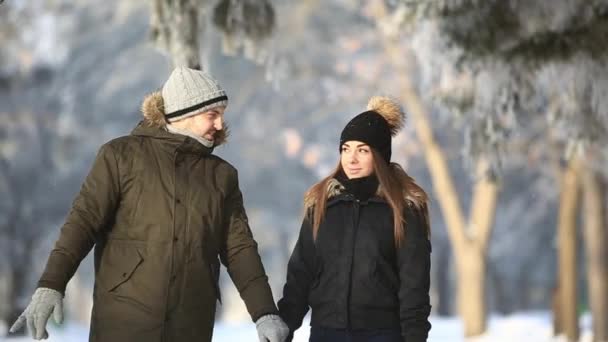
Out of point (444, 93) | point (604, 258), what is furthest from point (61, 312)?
point (604, 258)

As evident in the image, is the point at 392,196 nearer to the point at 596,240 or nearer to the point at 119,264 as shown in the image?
the point at 119,264

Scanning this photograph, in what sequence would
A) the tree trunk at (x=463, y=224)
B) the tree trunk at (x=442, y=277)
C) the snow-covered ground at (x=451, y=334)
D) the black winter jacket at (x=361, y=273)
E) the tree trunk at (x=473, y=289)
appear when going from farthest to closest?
the tree trunk at (x=442, y=277), the tree trunk at (x=463, y=224), the tree trunk at (x=473, y=289), the snow-covered ground at (x=451, y=334), the black winter jacket at (x=361, y=273)

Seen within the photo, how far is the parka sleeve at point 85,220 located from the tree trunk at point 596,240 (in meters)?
14.0

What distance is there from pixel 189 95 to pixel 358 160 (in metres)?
0.91

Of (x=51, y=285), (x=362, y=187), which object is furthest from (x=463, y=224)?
(x=51, y=285)

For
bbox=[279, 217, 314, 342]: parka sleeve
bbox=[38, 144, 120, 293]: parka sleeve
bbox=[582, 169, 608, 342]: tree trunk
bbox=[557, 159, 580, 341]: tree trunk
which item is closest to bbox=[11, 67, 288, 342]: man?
bbox=[38, 144, 120, 293]: parka sleeve

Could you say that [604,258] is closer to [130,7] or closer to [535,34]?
[535,34]

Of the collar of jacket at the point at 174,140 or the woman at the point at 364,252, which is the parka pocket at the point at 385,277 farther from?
the collar of jacket at the point at 174,140

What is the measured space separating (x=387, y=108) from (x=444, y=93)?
300 inches

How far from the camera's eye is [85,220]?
17.4 ft

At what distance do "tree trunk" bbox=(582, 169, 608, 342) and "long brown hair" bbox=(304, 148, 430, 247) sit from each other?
42.6ft

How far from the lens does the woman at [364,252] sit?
5777 millimetres

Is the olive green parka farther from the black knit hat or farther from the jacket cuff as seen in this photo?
the black knit hat

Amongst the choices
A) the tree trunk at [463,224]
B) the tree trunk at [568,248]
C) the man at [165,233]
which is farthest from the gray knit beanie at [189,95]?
the tree trunk at [463,224]
